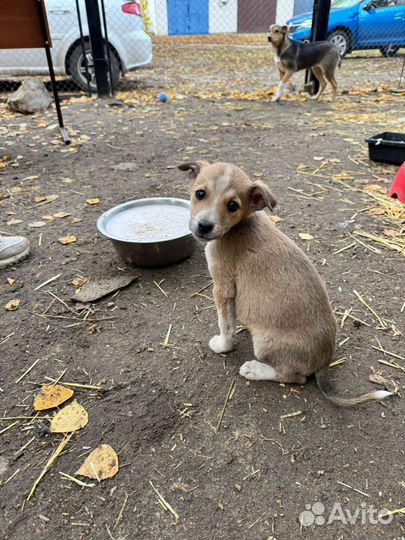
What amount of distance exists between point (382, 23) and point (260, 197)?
17853mm

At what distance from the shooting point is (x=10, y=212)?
16.5 feet

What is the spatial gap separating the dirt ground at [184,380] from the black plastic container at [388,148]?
0.60 ft

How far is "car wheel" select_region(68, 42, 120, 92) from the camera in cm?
1045

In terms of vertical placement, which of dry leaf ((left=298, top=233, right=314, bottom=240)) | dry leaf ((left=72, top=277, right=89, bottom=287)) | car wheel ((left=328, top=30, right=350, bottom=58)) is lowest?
dry leaf ((left=72, top=277, right=89, bottom=287))

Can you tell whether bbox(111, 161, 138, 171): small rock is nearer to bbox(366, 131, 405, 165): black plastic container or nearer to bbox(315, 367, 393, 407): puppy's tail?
bbox(366, 131, 405, 165): black plastic container

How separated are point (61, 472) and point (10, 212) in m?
3.67

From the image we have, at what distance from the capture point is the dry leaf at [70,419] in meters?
2.46

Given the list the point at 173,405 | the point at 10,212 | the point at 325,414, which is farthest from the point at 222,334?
the point at 10,212

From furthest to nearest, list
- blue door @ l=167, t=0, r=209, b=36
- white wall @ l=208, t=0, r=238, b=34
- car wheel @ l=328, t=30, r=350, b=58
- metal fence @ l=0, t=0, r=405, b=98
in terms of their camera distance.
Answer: white wall @ l=208, t=0, r=238, b=34 < blue door @ l=167, t=0, r=209, b=36 < car wheel @ l=328, t=30, r=350, b=58 < metal fence @ l=0, t=0, r=405, b=98

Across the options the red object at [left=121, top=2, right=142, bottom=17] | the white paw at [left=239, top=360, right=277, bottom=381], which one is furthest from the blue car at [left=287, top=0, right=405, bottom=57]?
the white paw at [left=239, top=360, right=277, bottom=381]

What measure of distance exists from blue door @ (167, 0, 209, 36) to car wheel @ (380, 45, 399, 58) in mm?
16046

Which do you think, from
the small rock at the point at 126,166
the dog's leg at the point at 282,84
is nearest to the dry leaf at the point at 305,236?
the small rock at the point at 126,166

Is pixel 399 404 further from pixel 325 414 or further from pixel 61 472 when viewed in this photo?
pixel 61 472

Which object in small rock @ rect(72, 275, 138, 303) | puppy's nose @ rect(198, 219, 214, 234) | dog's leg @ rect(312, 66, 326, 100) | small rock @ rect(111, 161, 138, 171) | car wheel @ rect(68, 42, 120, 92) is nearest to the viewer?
puppy's nose @ rect(198, 219, 214, 234)
